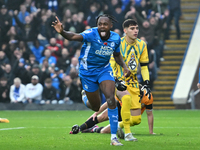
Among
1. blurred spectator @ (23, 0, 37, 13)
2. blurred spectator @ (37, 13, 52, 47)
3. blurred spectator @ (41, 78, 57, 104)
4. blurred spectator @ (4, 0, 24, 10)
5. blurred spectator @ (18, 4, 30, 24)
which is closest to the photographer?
blurred spectator @ (41, 78, 57, 104)

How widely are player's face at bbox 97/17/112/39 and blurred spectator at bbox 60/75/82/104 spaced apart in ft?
36.7

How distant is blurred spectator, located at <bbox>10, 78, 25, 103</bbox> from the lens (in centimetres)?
1850

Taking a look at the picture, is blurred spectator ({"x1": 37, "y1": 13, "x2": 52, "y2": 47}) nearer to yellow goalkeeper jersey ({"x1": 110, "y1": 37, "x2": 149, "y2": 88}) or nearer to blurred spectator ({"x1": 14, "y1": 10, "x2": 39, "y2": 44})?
blurred spectator ({"x1": 14, "y1": 10, "x2": 39, "y2": 44})

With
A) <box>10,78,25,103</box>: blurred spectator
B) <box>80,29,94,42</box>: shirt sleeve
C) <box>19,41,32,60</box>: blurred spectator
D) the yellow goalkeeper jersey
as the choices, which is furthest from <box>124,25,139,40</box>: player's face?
<box>19,41,32,60</box>: blurred spectator

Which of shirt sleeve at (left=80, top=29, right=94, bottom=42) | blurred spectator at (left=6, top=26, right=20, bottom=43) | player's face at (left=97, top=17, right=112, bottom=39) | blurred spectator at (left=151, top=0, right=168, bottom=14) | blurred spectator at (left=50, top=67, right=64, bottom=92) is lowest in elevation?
blurred spectator at (left=50, top=67, right=64, bottom=92)

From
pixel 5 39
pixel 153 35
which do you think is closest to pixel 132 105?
pixel 153 35

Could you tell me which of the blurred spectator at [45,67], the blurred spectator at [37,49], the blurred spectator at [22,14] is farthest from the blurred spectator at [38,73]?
the blurred spectator at [22,14]

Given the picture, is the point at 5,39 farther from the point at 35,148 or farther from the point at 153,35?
the point at 35,148

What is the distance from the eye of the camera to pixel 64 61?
63.1 ft

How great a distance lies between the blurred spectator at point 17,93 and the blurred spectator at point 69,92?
1.61 m

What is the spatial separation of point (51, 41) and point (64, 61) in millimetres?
1061

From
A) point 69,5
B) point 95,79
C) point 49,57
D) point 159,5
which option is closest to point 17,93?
point 49,57

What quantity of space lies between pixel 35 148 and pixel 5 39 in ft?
48.2

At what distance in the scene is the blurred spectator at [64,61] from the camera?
62.9ft
